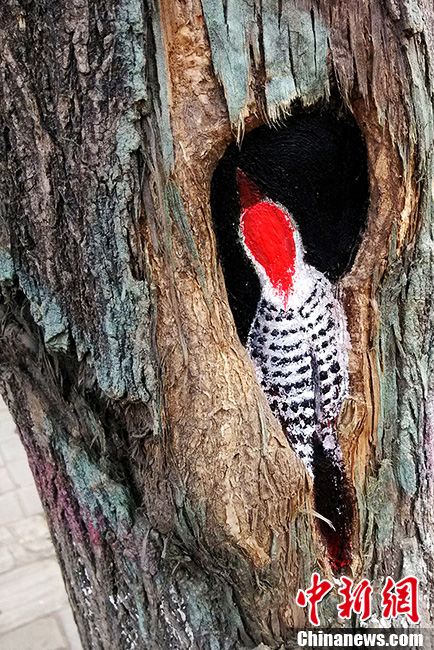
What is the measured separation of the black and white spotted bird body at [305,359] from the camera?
865 millimetres

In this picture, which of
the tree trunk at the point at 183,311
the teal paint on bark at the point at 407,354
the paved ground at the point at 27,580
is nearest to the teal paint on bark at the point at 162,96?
the tree trunk at the point at 183,311

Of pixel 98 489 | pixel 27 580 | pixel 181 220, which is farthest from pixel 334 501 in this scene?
pixel 27 580

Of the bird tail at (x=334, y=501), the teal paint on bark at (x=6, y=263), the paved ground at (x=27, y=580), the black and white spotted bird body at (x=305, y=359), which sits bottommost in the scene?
the paved ground at (x=27, y=580)

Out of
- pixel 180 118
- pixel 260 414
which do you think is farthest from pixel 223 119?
pixel 260 414

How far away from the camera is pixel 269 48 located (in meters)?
0.73

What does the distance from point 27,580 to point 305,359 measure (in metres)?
1.57

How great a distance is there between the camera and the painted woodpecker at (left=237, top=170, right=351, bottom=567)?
86 cm

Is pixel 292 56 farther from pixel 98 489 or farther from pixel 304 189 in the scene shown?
pixel 98 489

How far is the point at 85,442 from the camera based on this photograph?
858 millimetres

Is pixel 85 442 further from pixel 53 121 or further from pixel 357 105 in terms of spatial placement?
pixel 357 105

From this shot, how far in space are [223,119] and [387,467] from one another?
450 millimetres

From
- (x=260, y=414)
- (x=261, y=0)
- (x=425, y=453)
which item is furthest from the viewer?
(x=425, y=453)

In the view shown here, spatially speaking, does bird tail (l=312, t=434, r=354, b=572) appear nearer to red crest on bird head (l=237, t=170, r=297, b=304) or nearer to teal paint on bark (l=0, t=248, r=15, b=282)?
red crest on bird head (l=237, t=170, r=297, b=304)

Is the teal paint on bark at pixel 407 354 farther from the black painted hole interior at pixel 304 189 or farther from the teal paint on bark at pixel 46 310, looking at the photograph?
the teal paint on bark at pixel 46 310
